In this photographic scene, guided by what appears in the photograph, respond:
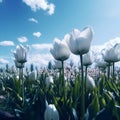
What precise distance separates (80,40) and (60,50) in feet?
2.73

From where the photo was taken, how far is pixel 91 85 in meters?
4.65

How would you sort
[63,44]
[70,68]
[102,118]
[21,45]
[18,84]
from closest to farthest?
[102,118] → [63,44] → [21,45] → [18,84] → [70,68]

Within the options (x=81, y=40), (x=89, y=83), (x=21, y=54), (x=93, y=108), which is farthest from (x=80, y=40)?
(x=21, y=54)

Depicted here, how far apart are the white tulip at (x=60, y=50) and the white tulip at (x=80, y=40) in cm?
64

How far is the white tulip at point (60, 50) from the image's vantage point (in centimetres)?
424

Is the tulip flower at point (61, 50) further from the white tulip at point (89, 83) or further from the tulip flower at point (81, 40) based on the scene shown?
the tulip flower at point (81, 40)

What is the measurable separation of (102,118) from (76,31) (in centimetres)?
105

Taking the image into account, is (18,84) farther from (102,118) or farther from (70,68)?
(102,118)

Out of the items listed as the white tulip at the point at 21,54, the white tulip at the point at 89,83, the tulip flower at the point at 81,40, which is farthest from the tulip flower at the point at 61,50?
the white tulip at the point at 21,54

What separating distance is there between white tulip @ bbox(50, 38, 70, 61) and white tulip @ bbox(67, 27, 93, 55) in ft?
2.09

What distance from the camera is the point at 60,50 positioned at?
4309 millimetres

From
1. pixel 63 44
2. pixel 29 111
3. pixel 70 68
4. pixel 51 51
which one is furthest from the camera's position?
pixel 70 68

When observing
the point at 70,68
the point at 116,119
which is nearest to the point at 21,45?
the point at 116,119

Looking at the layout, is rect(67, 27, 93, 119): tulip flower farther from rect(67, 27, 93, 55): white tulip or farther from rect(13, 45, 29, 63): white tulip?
rect(13, 45, 29, 63): white tulip
